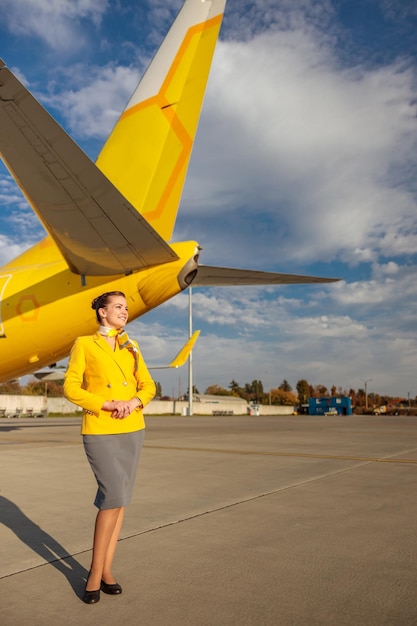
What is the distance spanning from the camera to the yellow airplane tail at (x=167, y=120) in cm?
876

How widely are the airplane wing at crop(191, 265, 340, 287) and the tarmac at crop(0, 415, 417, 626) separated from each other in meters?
3.33

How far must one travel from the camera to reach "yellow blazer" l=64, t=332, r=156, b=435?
324cm

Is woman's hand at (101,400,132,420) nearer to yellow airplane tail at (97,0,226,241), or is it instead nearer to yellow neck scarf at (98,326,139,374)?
yellow neck scarf at (98,326,139,374)

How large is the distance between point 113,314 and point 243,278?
5.92 m

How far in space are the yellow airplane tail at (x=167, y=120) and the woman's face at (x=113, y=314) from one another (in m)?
5.51

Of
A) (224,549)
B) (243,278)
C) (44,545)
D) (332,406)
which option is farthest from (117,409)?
(332,406)

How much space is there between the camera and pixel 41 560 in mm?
3850

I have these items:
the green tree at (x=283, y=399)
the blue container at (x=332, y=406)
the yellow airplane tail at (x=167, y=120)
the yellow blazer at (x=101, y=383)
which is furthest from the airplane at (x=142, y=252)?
the green tree at (x=283, y=399)


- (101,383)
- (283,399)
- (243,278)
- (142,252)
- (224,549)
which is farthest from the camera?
(283,399)

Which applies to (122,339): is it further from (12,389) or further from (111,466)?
(12,389)

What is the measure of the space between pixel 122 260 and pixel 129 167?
8.12 feet

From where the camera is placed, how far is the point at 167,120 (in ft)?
29.4

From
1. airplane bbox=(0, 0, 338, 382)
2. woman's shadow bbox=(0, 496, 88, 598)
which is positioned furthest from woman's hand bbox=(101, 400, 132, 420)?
airplane bbox=(0, 0, 338, 382)

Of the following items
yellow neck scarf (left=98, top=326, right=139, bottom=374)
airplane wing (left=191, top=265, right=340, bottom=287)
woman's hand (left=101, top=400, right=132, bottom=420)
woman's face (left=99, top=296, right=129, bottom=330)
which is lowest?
woman's hand (left=101, top=400, right=132, bottom=420)
